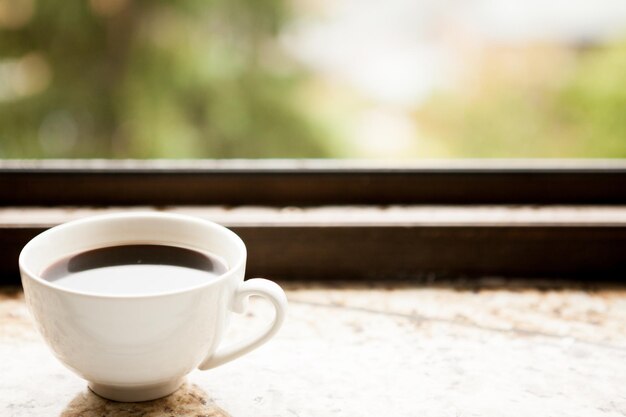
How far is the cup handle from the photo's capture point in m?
0.43

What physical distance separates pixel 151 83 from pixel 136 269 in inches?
91.1

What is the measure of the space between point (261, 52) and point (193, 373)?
252cm

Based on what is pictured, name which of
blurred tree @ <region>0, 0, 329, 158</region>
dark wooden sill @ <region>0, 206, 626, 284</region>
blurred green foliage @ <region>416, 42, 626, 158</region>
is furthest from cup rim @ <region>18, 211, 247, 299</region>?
blurred green foliage @ <region>416, 42, 626, 158</region>

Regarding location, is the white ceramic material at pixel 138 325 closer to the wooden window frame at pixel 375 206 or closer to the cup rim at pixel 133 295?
the cup rim at pixel 133 295

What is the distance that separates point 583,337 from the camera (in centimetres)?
57

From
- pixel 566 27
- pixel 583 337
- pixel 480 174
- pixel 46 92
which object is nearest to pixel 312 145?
pixel 46 92

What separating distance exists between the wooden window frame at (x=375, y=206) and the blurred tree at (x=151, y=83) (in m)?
1.91

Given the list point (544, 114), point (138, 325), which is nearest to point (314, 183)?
point (138, 325)

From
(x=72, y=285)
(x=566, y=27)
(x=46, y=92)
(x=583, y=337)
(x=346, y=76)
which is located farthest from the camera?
(x=566, y=27)

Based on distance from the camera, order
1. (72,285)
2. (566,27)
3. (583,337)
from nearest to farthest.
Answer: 1. (72,285)
2. (583,337)
3. (566,27)

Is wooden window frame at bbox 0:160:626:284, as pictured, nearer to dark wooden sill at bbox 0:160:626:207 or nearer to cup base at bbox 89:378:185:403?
dark wooden sill at bbox 0:160:626:207

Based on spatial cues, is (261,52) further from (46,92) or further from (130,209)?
(130,209)

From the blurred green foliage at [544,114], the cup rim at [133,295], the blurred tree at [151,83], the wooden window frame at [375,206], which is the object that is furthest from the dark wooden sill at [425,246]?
the blurred green foliage at [544,114]

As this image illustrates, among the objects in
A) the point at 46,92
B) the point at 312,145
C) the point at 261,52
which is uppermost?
the point at 261,52
